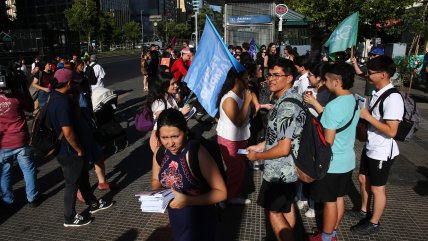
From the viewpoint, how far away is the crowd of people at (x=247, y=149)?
2.07 metres

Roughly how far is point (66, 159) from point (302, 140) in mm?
2490

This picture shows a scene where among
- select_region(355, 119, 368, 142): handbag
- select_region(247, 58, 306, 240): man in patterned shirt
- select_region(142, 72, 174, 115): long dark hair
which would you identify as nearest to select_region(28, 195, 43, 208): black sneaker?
select_region(142, 72, 174, 115): long dark hair

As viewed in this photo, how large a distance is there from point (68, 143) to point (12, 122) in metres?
0.93

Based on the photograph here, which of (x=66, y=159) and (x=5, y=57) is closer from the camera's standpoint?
(x=66, y=159)

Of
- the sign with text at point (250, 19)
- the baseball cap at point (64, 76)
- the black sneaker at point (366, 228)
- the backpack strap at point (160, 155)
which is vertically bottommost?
the black sneaker at point (366, 228)

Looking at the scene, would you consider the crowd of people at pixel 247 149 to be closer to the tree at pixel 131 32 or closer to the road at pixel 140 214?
the road at pixel 140 214

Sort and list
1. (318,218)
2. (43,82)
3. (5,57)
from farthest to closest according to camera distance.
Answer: (5,57), (43,82), (318,218)

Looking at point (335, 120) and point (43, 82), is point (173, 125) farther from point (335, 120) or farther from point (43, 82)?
point (43, 82)

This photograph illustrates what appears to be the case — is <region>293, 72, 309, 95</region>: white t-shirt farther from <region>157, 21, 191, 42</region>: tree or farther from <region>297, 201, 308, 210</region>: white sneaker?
<region>157, 21, 191, 42</region>: tree

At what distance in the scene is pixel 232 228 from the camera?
3658mm

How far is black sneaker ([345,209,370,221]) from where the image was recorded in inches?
148

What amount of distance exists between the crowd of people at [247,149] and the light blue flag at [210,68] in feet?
0.93

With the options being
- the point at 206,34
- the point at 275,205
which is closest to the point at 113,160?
the point at 206,34

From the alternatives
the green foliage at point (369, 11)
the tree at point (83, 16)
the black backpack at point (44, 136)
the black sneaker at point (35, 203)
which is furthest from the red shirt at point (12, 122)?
the tree at point (83, 16)
